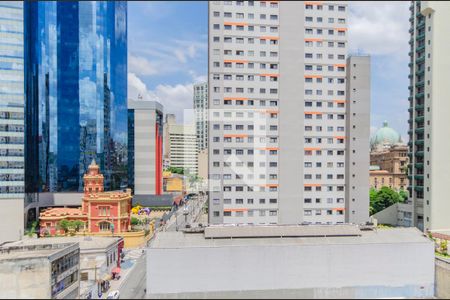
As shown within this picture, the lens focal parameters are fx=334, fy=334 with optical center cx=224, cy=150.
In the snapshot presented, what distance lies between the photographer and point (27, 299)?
1416cm

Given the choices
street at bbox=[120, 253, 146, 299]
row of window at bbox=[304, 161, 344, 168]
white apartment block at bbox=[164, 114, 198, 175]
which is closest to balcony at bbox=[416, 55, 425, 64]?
row of window at bbox=[304, 161, 344, 168]

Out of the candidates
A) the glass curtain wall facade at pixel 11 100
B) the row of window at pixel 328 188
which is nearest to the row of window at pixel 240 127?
the row of window at pixel 328 188

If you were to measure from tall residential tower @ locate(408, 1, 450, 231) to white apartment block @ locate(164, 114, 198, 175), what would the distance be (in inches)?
956

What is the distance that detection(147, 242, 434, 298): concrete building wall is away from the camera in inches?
596

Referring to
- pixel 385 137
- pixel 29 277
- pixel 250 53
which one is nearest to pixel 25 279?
pixel 29 277

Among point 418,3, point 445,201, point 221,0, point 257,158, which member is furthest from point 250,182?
point 418,3

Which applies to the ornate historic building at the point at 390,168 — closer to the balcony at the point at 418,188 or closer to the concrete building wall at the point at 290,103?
the balcony at the point at 418,188

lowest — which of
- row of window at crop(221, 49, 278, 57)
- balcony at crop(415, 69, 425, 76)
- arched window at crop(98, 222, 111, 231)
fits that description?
arched window at crop(98, 222, 111, 231)

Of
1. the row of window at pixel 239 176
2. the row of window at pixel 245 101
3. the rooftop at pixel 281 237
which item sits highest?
the row of window at pixel 245 101

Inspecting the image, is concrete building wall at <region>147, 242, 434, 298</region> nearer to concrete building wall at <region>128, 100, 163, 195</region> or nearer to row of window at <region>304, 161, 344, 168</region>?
row of window at <region>304, 161, 344, 168</region>

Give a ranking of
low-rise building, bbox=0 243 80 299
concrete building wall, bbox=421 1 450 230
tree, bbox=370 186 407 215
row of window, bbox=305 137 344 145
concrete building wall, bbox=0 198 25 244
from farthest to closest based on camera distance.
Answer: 1. tree, bbox=370 186 407 215
2. concrete building wall, bbox=421 1 450 230
3. concrete building wall, bbox=0 198 25 244
4. row of window, bbox=305 137 344 145
5. low-rise building, bbox=0 243 80 299

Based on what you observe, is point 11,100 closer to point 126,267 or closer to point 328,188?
point 126,267

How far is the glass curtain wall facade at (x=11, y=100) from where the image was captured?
28031mm

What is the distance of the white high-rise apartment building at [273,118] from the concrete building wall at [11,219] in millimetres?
16382
